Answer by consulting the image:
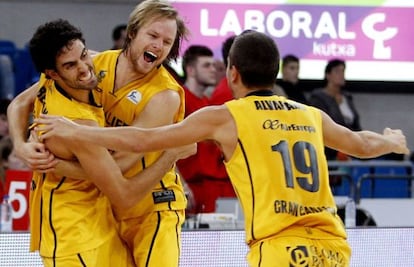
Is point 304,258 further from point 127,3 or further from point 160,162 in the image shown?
point 127,3

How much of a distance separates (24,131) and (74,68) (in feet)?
1.74

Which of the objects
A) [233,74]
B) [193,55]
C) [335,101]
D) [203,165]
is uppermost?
[193,55]

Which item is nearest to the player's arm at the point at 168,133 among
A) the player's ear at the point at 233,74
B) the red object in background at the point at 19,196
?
the player's ear at the point at 233,74

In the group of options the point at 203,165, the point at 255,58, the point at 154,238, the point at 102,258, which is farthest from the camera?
the point at 203,165

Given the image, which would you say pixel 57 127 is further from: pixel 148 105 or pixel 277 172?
pixel 277 172

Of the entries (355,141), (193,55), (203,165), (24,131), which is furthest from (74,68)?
(193,55)

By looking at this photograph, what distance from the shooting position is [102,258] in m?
3.89

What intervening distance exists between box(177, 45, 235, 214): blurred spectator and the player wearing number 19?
3.65 metres

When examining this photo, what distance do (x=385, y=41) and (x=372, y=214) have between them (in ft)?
14.3

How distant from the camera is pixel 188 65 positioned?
7820mm

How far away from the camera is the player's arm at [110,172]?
3762 millimetres

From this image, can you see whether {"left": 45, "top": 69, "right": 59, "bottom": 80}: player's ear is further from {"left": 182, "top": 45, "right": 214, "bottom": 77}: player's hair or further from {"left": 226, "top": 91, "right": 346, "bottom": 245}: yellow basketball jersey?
{"left": 182, "top": 45, "right": 214, "bottom": 77}: player's hair

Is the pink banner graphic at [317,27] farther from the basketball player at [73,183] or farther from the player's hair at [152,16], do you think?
the basketball player at [73,183]

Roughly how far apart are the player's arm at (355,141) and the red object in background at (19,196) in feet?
10.6
